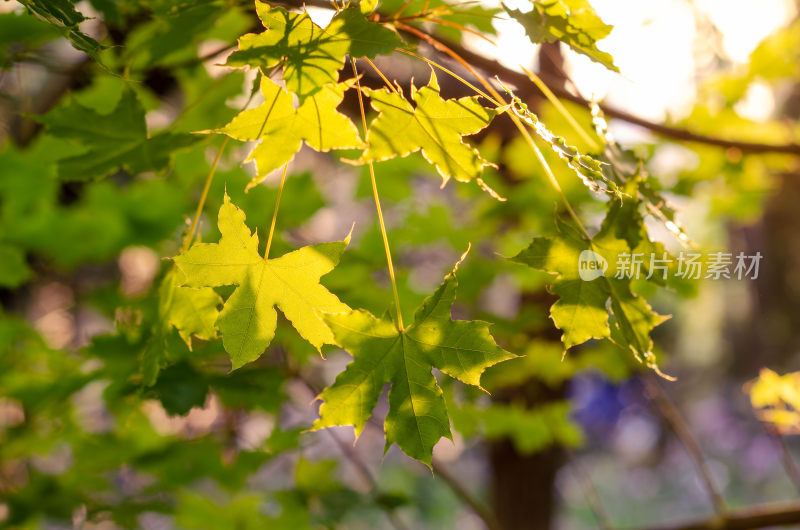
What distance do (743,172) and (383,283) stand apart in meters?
1.00

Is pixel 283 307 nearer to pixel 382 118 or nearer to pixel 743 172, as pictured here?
pixel 382 118

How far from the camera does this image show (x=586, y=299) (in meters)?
0.67

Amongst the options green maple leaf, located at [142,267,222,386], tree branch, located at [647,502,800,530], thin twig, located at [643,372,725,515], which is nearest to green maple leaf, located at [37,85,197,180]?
green maple leaf, located at [142,267,222,386]

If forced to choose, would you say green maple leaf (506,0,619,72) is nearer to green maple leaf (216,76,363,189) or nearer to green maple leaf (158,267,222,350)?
green maple leaf (216,76,363,189)

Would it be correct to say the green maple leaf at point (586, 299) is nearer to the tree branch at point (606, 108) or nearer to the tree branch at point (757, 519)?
the tree branch at point (606, 108)

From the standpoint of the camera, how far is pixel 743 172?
1534 millimetres

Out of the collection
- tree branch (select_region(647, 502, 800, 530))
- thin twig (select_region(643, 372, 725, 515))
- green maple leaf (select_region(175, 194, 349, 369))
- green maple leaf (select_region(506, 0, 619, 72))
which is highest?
green maple leaf (select_region(506, 0, 619, 72))

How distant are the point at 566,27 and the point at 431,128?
188 mm

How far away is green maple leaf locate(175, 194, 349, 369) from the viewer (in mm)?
620

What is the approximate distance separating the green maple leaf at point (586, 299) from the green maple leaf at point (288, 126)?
0.78 feet

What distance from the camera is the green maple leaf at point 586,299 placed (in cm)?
65

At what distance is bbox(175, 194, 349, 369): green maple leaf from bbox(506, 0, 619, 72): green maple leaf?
30cm

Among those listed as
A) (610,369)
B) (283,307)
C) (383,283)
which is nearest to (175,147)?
(283,307)

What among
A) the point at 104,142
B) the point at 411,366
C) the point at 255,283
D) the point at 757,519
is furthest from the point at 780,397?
the point at 104,142
